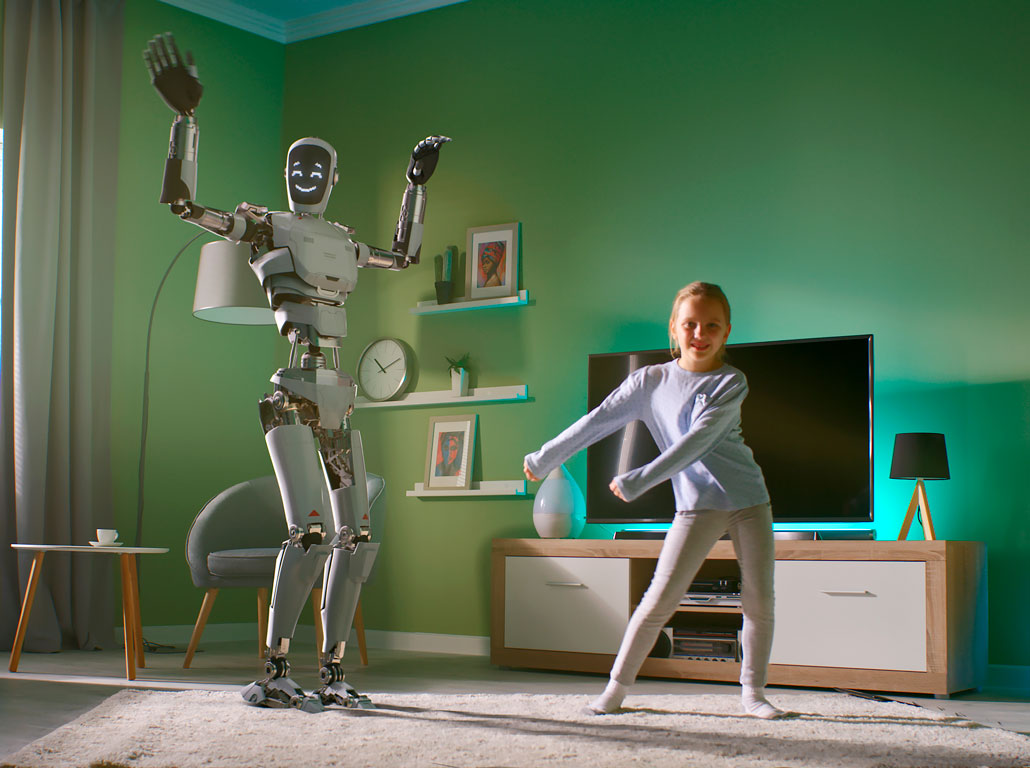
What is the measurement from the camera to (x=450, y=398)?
484cm

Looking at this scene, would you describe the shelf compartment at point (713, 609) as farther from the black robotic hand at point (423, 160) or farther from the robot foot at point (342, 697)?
the black robotic hand at point (423, 160)

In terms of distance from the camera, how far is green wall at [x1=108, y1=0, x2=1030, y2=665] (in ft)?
12.6

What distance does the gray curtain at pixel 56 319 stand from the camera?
4.34 meters

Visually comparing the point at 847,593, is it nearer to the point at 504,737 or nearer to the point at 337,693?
the point at 504,737

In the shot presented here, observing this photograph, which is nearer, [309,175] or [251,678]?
[309,175]

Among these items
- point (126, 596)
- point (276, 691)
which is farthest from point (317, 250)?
point (126, 596)

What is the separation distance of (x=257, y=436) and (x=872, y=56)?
10.7 ft

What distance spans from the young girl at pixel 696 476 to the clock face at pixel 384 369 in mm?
2433

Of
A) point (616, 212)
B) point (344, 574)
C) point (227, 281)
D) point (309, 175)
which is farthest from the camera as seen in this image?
point (616, 212)

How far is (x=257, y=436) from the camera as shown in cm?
536

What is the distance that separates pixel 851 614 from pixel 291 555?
179cm

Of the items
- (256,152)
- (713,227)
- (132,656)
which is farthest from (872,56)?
(132,656)

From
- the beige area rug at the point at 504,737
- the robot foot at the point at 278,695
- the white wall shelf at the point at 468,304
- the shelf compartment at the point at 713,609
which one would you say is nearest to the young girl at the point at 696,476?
the beige area rug at the point at 504,737

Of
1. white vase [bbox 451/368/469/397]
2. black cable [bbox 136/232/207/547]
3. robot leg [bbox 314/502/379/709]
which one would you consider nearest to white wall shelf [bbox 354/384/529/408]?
white vase [bbox 451/368/469/397]
